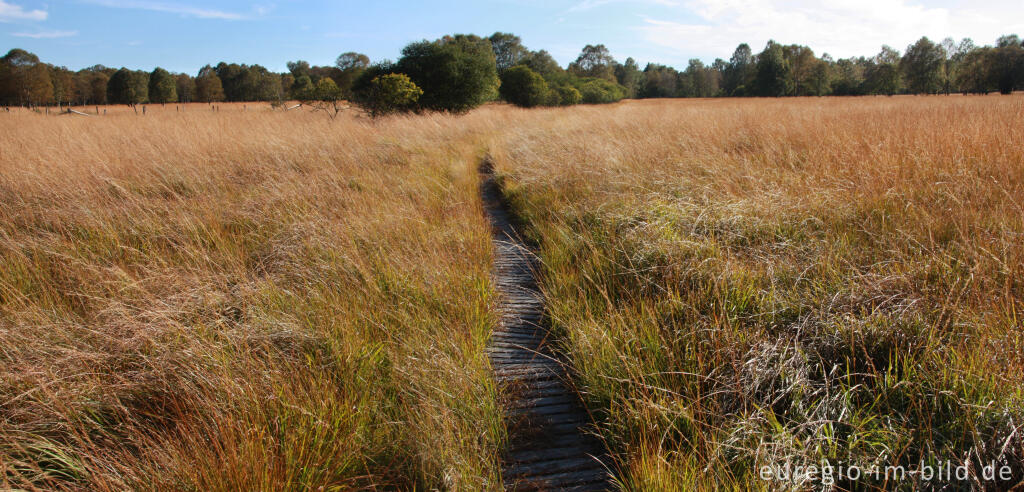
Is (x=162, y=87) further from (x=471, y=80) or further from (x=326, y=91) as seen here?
(x=471, y=80)

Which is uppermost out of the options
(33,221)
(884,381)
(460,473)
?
(33,221)

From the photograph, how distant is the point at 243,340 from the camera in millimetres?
2027

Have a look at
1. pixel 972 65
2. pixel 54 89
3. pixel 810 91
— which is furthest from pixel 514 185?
pixel 810 91

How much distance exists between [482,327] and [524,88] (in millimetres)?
33326

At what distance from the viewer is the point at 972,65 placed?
114 feet

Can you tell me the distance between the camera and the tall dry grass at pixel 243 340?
1.54 metres

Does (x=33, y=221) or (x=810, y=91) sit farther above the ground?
(x=810, y=91)

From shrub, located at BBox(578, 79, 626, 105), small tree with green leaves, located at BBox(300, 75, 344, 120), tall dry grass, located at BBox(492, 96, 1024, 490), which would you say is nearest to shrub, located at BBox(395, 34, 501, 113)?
small tree with green leaves, located at BBox(300, 75, 344, 120)

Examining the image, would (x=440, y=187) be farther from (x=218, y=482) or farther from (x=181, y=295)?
(x=218, y=482)

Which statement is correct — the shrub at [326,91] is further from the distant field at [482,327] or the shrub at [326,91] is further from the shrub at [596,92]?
the shrub at [596,92]

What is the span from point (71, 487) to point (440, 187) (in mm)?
4738

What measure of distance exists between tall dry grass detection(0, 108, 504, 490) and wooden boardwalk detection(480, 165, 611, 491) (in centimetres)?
14

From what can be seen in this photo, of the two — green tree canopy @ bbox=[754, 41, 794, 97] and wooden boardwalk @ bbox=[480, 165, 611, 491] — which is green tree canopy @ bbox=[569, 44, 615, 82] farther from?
wooden boardwalk @ bbox=[480, 165, 611, 491]

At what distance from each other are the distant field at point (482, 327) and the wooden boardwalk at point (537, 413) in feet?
0.36
